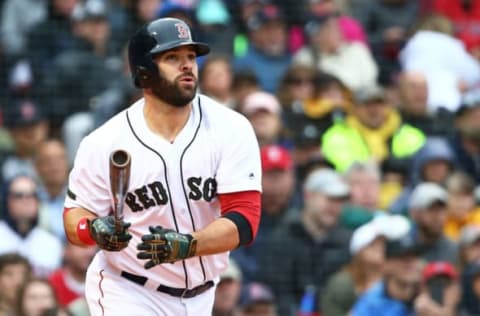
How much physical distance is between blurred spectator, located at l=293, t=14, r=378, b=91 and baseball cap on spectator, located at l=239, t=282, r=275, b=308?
255cm

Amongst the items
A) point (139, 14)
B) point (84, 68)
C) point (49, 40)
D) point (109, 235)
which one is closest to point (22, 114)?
point (84, 68)

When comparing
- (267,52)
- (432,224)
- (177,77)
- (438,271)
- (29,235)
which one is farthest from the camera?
(267,52)

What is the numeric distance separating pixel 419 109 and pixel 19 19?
112 inches

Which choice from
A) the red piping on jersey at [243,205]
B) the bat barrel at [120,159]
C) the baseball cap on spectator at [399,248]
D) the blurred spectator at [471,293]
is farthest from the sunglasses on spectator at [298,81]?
the bat barrel at [120,159]

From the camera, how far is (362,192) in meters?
8.84

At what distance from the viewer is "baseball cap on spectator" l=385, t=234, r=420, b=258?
26.5 ft

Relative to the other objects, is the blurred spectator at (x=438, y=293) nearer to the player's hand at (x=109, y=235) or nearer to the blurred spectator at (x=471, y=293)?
the blurred spectator at (x=471, y=293)

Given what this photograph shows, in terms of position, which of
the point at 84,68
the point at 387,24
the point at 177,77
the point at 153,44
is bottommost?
the point at 387,24

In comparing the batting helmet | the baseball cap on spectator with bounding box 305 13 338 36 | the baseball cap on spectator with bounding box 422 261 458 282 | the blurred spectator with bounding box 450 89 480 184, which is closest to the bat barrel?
the batting helmet

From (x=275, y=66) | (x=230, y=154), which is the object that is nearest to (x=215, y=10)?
(x=275, y=66)

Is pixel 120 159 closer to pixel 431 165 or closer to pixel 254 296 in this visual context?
pixel 254 296

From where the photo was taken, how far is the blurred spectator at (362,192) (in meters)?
8.55

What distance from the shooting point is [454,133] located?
31.4 ft

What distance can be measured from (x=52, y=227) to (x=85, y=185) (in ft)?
10.9
